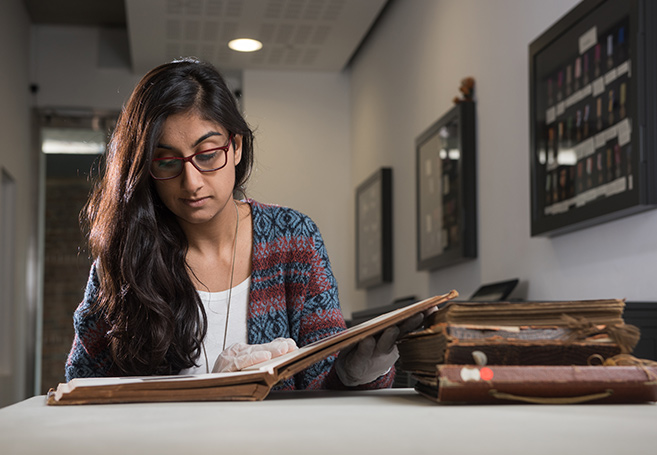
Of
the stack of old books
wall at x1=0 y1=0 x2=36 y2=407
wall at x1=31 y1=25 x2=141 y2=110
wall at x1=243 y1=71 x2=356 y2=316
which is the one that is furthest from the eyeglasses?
wall at x1=31 y1=25 x2=141 y2=110

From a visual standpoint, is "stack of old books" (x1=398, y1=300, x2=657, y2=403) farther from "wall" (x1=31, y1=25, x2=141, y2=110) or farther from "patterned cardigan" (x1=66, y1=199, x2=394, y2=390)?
"wall" (x1=31, y1=25, x2=141, y2=110)

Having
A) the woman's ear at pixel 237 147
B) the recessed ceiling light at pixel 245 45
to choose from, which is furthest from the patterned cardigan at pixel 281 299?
the recessed ceiling light at pixel 245 45

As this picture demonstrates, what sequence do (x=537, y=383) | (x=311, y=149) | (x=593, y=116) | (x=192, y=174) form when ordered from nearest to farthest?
(x=537, y=383), (x=192, y=174), (x=593, y=116), (x=311, y=149)

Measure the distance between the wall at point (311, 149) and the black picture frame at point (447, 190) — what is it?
5.93 ft

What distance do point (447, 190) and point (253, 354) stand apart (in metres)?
2.33

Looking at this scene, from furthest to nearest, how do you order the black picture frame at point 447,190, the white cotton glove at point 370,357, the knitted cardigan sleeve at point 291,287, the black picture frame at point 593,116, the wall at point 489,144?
the black picture frame at point 447,190, the wall at point 489,144, the black picture frame at point 593,116, the knitted cardigan sleeve at point 291,287, the white cotton glove at point 370,357

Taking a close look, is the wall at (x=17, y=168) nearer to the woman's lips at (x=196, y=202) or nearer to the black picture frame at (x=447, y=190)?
the black picture frame at (x=447, y=190)

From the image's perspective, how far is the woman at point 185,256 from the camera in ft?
4.22

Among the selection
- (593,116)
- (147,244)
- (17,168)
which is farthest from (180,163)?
(17,168)

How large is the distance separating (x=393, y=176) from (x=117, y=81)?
2476mm

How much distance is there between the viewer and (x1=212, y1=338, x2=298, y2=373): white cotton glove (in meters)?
0.97

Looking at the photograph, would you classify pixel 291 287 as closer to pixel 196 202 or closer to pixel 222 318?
pixel 222 318

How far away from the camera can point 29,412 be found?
694mm

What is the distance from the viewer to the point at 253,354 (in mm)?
974
